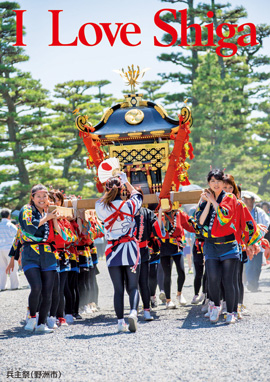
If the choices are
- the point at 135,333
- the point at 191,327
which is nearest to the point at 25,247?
the point at 135,333

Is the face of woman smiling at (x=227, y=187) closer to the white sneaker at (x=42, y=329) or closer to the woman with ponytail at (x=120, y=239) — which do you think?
the woman with ponytail at (x=120, y=239)

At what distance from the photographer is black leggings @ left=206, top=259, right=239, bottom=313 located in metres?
6.38

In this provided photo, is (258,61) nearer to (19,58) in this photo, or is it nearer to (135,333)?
(19,58)

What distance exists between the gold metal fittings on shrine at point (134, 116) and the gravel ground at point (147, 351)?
3.15 metres

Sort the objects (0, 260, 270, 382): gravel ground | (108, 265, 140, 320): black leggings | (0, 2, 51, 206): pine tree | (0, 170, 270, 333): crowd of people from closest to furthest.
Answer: (0, 260, 270, 382): gravel ground, (108, 265, 140, 320): black leggings, (0, 170, 270, 333): crowd of people, (0, 2, 51, 206): pine tree

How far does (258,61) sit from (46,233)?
82.2 ft

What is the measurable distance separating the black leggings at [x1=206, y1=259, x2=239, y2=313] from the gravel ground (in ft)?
0.93

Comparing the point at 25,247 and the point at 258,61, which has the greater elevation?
the point at 258,61

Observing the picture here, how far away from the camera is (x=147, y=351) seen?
189 inches

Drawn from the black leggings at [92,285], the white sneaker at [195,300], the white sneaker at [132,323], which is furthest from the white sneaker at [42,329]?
the white sneaker at [195,300]

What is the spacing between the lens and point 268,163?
29.0 meters

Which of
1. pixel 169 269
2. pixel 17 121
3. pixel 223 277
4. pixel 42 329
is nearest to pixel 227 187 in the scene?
pixel 223 277

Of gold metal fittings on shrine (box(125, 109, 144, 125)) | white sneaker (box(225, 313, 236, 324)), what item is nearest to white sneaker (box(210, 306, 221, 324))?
white sneaker (box(225, 313, 236, 324))

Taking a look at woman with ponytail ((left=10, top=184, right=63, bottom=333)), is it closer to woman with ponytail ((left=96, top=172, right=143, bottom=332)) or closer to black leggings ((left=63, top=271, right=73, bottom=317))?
woman with ponytail ((left=96, top=172, right=143, bottom=332))
